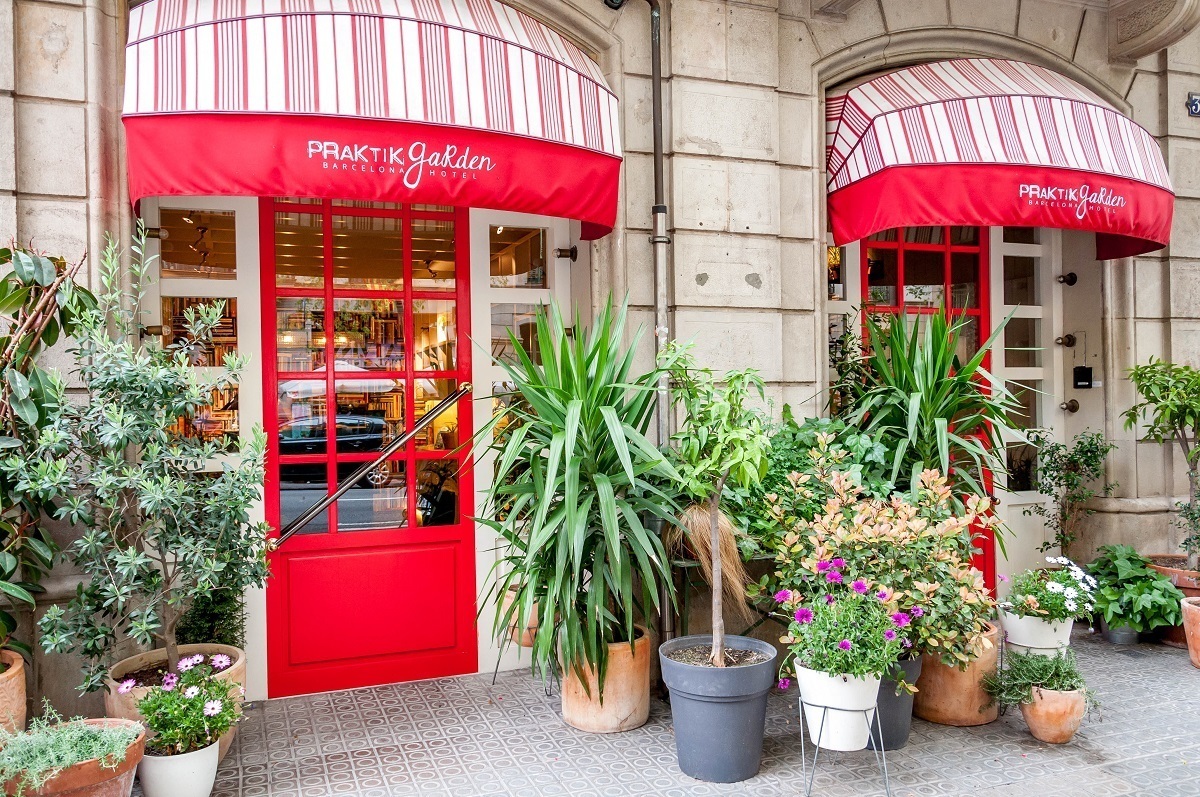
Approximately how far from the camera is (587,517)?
14.3 ft

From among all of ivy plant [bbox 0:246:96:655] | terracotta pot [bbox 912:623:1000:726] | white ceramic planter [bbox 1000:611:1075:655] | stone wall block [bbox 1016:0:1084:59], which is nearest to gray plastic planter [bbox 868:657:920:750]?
terracotta pot [bbox 912:623:1000:726]

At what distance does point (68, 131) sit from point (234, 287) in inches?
44.7

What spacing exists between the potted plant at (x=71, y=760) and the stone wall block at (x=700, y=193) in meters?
3.99

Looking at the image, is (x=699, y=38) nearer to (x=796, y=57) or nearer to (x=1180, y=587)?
(x=796, y=57)

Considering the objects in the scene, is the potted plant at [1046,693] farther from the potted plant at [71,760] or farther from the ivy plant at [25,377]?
the ivy plant at [25,377]

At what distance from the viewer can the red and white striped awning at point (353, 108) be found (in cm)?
405

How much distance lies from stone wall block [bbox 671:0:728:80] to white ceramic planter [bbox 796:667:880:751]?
3.75 meters

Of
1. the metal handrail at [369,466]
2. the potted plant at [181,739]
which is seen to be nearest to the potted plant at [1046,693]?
the metal handrail at [369,466]

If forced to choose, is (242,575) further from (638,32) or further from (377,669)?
(638,32)

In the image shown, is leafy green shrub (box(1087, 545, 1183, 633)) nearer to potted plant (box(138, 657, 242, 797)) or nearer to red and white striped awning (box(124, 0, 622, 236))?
red and white striped awning (box(124, 0, 622, 236))

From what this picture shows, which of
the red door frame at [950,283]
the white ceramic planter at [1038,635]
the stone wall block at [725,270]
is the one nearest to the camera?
the white ceramic planter at [1038,635]

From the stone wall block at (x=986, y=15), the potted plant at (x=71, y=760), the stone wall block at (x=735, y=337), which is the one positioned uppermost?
the stone wall block at (x=986, y=15)

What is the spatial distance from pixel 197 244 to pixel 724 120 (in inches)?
130

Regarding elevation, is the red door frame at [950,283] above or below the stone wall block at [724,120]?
below
